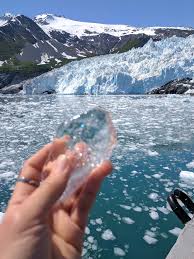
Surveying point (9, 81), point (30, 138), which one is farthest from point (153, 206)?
point (9, 81)

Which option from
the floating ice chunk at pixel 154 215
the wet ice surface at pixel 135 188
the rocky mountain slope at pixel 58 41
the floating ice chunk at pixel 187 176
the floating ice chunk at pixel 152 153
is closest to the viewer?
the wet ice surface at pixel 135 188

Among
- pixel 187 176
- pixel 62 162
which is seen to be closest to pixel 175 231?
pixel 187 176

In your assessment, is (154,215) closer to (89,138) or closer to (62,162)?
(89,138)

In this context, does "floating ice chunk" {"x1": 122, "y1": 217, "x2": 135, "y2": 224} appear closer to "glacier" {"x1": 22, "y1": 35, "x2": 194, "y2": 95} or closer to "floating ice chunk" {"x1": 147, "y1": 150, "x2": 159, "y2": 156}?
"floating ice chunk" {"x1": 147, "y1": 150, "x2": 159, "y2": 156}

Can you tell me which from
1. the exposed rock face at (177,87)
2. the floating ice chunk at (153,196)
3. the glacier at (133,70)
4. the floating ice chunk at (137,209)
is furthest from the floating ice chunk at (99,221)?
the glacier at (133,70)

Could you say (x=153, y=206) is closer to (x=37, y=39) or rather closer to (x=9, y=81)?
(x=9, y=81)

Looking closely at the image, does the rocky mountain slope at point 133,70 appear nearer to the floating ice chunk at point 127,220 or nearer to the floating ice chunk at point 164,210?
the floating ice chunk at point 164,210
